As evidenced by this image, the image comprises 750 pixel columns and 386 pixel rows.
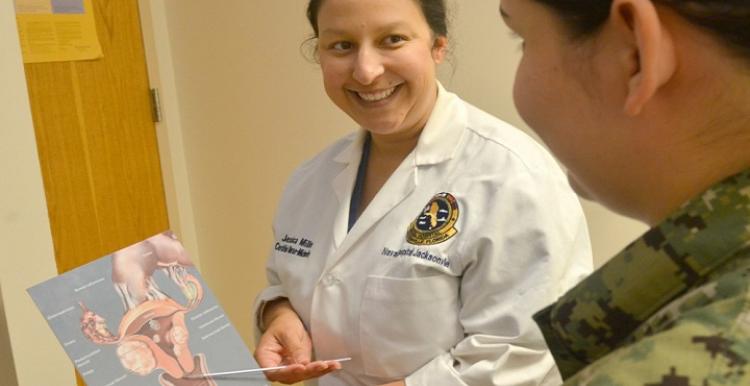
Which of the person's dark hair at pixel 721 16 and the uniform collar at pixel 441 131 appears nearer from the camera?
the person's dark hair at pixel 721 16

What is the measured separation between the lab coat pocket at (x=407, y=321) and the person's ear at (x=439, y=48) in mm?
437

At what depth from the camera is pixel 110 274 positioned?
95 centimetres

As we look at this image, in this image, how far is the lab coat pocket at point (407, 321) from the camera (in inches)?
44.4

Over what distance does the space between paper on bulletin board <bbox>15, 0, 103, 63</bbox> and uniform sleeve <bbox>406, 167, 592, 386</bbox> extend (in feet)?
4.44

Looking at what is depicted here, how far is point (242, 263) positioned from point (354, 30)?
4.18 feet

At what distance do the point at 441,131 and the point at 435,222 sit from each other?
0.19 meters

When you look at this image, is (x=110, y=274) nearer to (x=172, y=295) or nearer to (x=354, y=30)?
(x=172, y=295)

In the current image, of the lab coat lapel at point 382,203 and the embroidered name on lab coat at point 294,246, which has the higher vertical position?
the lab coat lapel at point 382,203

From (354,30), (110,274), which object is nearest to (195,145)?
(354,30)

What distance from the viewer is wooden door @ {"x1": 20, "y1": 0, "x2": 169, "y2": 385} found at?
1.91 meters

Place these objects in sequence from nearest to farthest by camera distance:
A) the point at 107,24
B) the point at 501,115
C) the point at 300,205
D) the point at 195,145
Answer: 1. the point at 300,205
2. the point at 501,115
3. the point at 107,24
4. the point at 195,145

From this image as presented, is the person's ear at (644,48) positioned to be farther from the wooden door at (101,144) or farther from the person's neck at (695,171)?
the wooden door at (101,144)

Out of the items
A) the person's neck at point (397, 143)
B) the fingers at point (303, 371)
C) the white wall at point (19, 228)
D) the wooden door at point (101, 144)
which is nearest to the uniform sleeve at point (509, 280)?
the fingers at point (303, 371)

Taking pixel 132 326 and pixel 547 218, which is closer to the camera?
pixel 132 326
